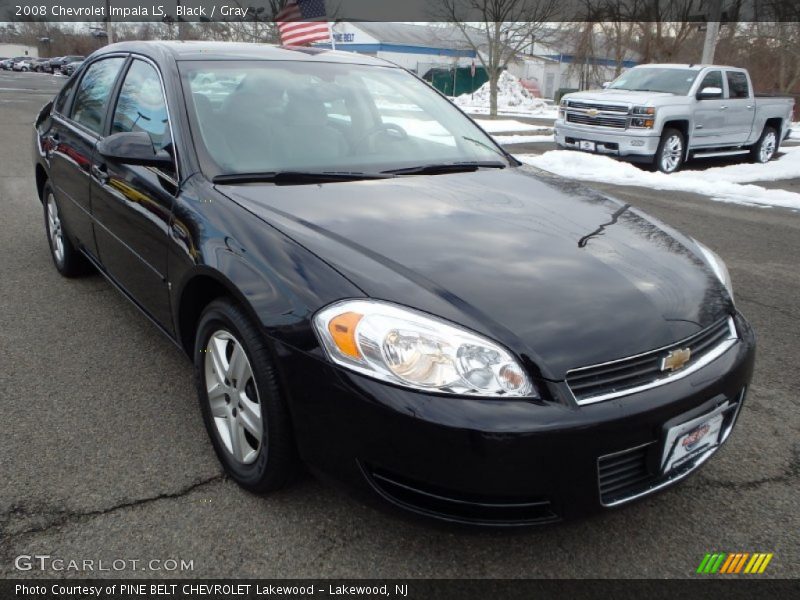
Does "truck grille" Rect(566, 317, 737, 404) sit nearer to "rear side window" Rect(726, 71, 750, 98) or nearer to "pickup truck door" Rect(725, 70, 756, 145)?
"pickup truck door" Rect(725, 70, 756, 145)

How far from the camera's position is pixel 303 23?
12531mm

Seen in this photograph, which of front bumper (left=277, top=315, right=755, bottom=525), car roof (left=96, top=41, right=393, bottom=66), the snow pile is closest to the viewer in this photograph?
front bumper (left=277, top=315, right=755, bottom=525)

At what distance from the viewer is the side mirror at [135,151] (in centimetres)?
279

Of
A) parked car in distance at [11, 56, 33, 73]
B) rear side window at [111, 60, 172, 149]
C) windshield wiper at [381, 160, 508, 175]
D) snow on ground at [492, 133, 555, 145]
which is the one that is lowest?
windshield wiper at [381, 160, 508, 175]

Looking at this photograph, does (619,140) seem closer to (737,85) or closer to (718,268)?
(737,85)

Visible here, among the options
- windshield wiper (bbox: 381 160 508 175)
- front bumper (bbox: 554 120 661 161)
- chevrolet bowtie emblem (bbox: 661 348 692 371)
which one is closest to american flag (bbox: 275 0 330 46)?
front bumper (bbox: 554 120 661 161)

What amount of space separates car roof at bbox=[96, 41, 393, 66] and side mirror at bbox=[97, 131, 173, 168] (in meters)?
0.59

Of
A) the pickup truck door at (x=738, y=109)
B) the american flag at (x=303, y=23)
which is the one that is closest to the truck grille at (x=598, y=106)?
the pickup truck door at (x=738, y=109)

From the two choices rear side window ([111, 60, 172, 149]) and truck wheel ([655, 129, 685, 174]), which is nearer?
rear side window ([111, 60, 172, 149])

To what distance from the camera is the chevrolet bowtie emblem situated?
2.04 metres

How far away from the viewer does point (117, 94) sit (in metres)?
3.63

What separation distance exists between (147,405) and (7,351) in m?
1.10

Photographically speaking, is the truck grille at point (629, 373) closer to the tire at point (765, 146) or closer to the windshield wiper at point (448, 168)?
the windshield wiper at point (448, 168)
